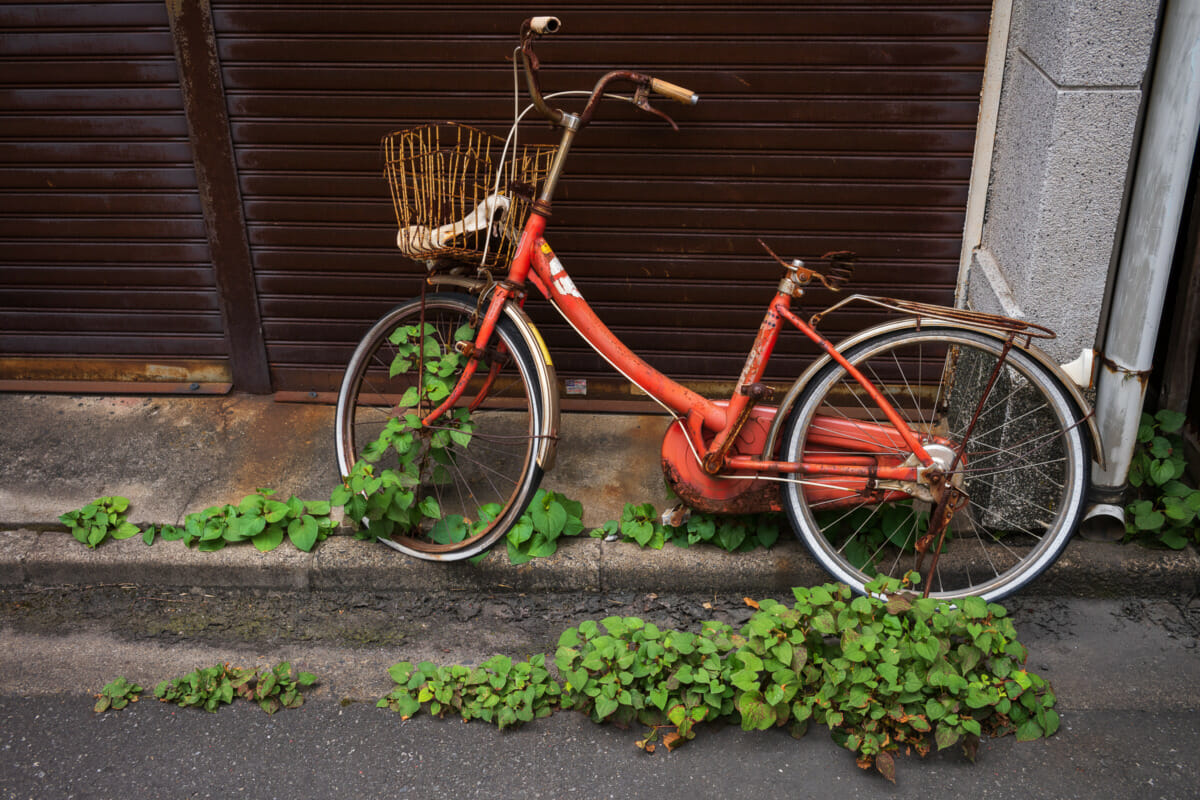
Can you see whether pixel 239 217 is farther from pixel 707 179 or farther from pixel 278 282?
pixel 707 179

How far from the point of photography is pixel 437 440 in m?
4.59

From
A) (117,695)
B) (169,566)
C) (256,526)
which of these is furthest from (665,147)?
(117,695)

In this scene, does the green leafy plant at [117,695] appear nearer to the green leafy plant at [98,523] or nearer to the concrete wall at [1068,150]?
the green leafy plant at [98,523]

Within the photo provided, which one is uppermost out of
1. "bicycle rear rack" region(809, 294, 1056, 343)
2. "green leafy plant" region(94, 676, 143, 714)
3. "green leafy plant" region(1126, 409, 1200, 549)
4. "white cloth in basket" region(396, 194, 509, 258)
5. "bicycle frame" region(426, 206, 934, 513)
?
"white cloth in basket" region(396, 194, 509, 258)

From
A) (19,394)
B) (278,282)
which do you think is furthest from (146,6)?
(19,394)

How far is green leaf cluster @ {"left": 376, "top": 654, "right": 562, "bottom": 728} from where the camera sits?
389cm

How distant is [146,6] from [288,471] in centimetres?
235

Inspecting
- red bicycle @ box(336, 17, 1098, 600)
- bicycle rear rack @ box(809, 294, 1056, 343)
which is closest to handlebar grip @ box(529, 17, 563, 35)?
red bicycle @ box(336, 17, 1098, 600)

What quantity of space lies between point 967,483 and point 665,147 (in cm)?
212

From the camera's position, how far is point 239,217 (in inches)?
211

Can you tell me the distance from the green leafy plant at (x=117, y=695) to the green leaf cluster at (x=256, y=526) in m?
0.78

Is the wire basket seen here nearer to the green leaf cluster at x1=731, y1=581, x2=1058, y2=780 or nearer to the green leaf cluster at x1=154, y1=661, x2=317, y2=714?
the green leaf cluster at x1=154, y1=661, x2=317, y2=714

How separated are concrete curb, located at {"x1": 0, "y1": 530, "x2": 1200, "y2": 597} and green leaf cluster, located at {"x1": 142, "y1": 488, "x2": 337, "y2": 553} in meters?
0.05

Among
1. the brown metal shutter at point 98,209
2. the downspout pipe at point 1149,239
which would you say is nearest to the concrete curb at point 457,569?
the downspout pipe at point 1149,239
